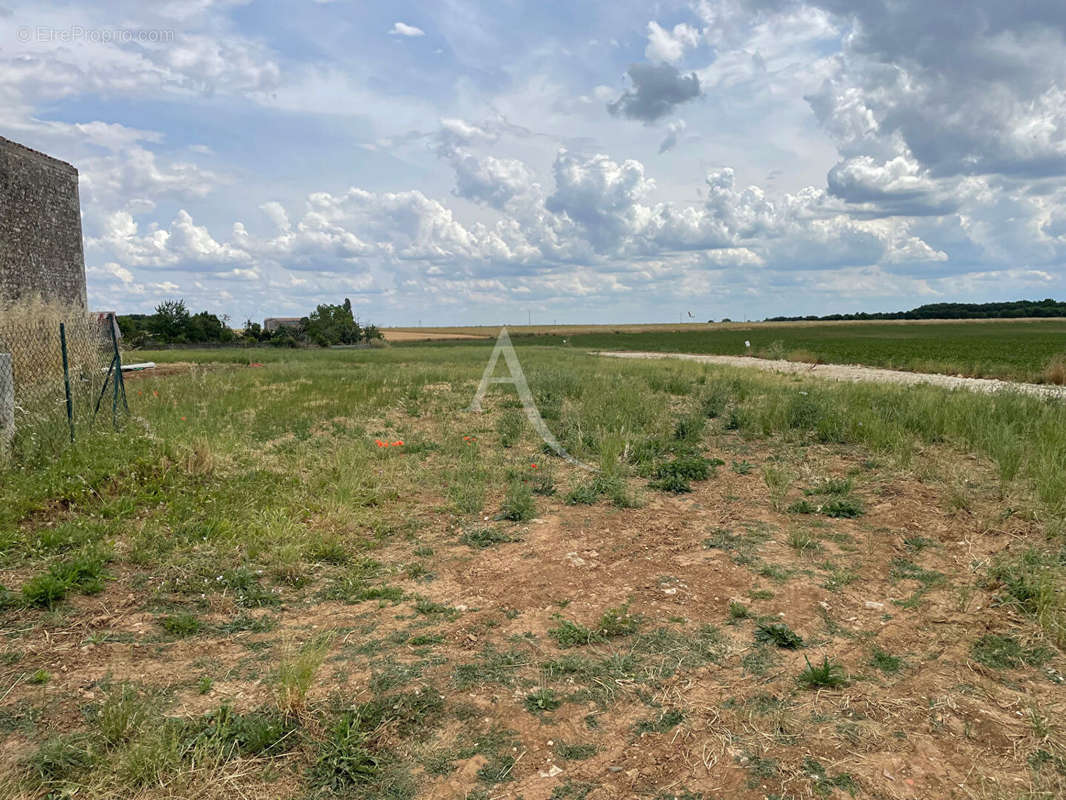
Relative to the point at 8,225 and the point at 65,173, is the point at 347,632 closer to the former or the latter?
the point at 8,225

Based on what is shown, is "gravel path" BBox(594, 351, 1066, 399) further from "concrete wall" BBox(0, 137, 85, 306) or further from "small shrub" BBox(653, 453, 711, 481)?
"concrete wall" BBox(0, 137, 85, 306)

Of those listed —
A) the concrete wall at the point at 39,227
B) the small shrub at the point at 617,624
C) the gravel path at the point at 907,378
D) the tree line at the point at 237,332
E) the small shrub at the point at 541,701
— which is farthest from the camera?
the tree line at the point at 237,332

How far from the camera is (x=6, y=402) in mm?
8188

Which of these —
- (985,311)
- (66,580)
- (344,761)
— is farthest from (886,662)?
(985,311)

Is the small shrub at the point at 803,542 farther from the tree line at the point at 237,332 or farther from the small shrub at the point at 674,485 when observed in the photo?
the tree line at the point at 237,332

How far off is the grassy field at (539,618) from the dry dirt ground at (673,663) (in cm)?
2

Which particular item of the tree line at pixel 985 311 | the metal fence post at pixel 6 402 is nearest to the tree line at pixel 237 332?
the metal fence post at pixel 6 402

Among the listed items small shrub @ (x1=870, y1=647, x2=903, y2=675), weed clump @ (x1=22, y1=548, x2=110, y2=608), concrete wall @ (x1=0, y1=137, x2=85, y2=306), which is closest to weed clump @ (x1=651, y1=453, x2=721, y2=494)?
small shrub @ (x1=870, y1=647, x2=903, y2=675)

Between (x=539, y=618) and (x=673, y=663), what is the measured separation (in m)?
1.09

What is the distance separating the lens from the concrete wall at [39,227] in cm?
1658

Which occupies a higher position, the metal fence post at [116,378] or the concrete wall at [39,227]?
the concrete wall at [39,227]

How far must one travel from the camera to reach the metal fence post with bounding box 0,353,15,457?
26.4 ft

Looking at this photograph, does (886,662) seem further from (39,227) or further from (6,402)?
(39,227)

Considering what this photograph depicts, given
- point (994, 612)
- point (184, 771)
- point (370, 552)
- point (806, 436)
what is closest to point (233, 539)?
point (370, 552)
